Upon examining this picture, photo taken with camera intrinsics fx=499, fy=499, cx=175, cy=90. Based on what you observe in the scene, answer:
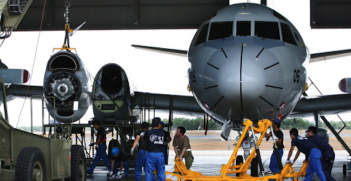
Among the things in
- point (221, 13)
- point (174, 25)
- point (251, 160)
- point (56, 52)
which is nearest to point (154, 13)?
point (174, 25)

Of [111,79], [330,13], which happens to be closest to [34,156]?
[111,79]

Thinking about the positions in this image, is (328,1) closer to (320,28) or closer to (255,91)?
(320,28)

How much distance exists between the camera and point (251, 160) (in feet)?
30.2

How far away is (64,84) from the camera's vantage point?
13227 mm

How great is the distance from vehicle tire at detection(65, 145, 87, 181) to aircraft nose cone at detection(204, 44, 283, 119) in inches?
117

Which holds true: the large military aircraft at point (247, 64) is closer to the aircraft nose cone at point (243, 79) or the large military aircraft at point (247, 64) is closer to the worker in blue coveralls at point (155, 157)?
the aircraft nose cone at point (243, 79)

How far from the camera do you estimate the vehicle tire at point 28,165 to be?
6980mm

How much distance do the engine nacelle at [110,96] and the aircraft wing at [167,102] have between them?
23.8 inches

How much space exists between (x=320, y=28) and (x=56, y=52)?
1121 cm

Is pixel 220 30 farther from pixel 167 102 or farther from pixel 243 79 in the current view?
pixel 167 102

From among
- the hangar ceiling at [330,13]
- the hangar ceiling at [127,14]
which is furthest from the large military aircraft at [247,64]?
the hangar ceiling at [127,14]

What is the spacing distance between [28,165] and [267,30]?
490 centimetres

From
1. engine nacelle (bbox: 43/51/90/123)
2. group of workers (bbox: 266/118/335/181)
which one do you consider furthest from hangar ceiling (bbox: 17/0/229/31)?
group of workers (bbox: 266/118/335/181)

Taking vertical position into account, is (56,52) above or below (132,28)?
below
